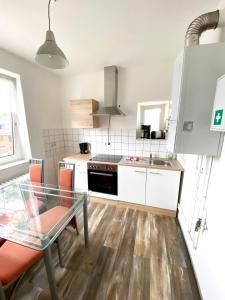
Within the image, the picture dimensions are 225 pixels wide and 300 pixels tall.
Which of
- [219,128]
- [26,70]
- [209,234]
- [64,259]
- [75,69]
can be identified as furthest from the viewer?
[75,69]

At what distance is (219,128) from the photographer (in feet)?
3.05

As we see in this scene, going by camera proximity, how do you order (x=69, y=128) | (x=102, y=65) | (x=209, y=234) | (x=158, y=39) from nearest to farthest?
(x=209, y=234), (x=158, y=39), (x=102, y=65), (x=69, y=128)

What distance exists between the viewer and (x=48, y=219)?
53.6 inches

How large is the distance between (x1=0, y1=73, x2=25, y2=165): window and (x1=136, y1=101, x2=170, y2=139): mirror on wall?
7.06ft

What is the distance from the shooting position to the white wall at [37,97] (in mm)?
2008

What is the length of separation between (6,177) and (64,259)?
1435 mm

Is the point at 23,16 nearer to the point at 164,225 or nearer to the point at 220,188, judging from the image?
the point at 220,188

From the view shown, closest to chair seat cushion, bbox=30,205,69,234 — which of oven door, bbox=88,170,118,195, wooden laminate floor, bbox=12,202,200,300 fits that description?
wooden laminate floor, bbox=12,202,200,300

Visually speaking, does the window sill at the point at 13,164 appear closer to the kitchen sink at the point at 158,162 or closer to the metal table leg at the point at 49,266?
the metal table leg at the point at 49,266

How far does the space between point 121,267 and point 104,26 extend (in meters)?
2.58

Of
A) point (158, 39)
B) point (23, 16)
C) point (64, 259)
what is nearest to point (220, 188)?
point (64, 259)

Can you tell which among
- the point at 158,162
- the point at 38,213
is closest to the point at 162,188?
the point at 158,162

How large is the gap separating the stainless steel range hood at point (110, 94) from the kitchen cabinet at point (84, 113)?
0.15 metres

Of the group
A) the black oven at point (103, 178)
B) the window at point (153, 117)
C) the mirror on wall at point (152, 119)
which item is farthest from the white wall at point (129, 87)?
the black oven at point (103, 178)
